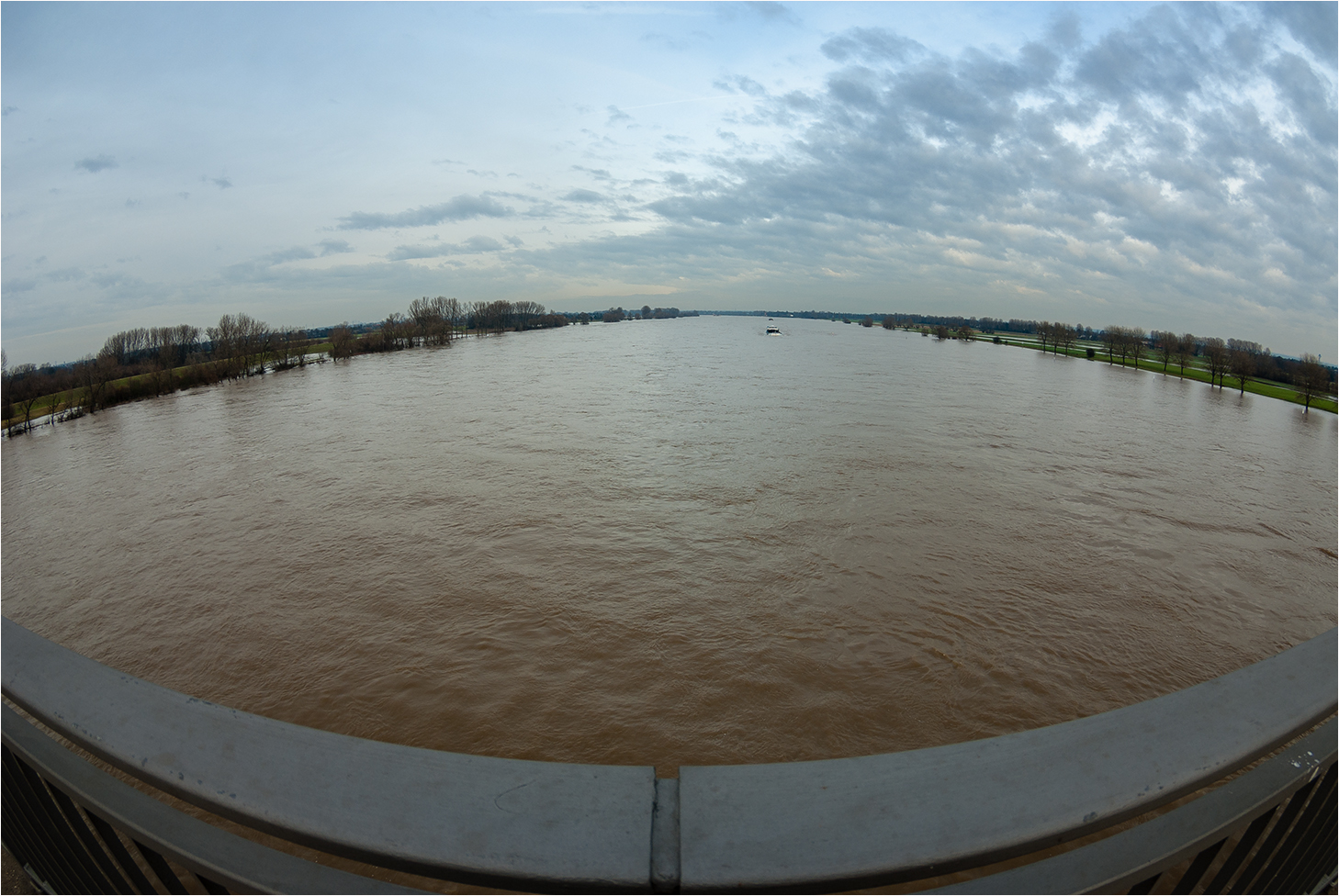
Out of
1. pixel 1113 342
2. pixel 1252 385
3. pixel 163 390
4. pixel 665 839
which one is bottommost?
pixel 665 839

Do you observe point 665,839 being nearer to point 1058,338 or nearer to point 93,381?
point 93,381

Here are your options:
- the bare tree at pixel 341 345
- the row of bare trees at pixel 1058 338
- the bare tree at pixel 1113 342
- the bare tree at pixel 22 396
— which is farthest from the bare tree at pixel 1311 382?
the bare tree at pixel 341 345

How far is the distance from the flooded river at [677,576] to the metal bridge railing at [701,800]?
13.5 ft

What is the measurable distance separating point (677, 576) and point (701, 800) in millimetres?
6783

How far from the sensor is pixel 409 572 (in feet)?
25.2

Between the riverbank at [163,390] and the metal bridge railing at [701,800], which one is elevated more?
the riverbank at [163,390]

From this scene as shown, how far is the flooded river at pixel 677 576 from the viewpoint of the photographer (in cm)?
534

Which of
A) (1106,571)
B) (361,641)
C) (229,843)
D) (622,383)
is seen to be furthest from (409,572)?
(622,383)

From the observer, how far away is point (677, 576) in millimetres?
7555

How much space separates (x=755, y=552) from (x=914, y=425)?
1130 centimetres

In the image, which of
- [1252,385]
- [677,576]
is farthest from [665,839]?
[1252,385]

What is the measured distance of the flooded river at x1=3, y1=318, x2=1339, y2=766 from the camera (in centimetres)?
534

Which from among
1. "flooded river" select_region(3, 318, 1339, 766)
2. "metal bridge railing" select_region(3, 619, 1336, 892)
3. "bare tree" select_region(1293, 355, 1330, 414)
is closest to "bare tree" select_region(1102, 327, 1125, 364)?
"bare tree" select_region(1293, 355, 1330, 414)

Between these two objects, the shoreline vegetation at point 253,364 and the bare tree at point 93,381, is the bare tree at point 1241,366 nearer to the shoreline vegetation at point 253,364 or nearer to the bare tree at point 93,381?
the shoreline vegetation at point 253,364
